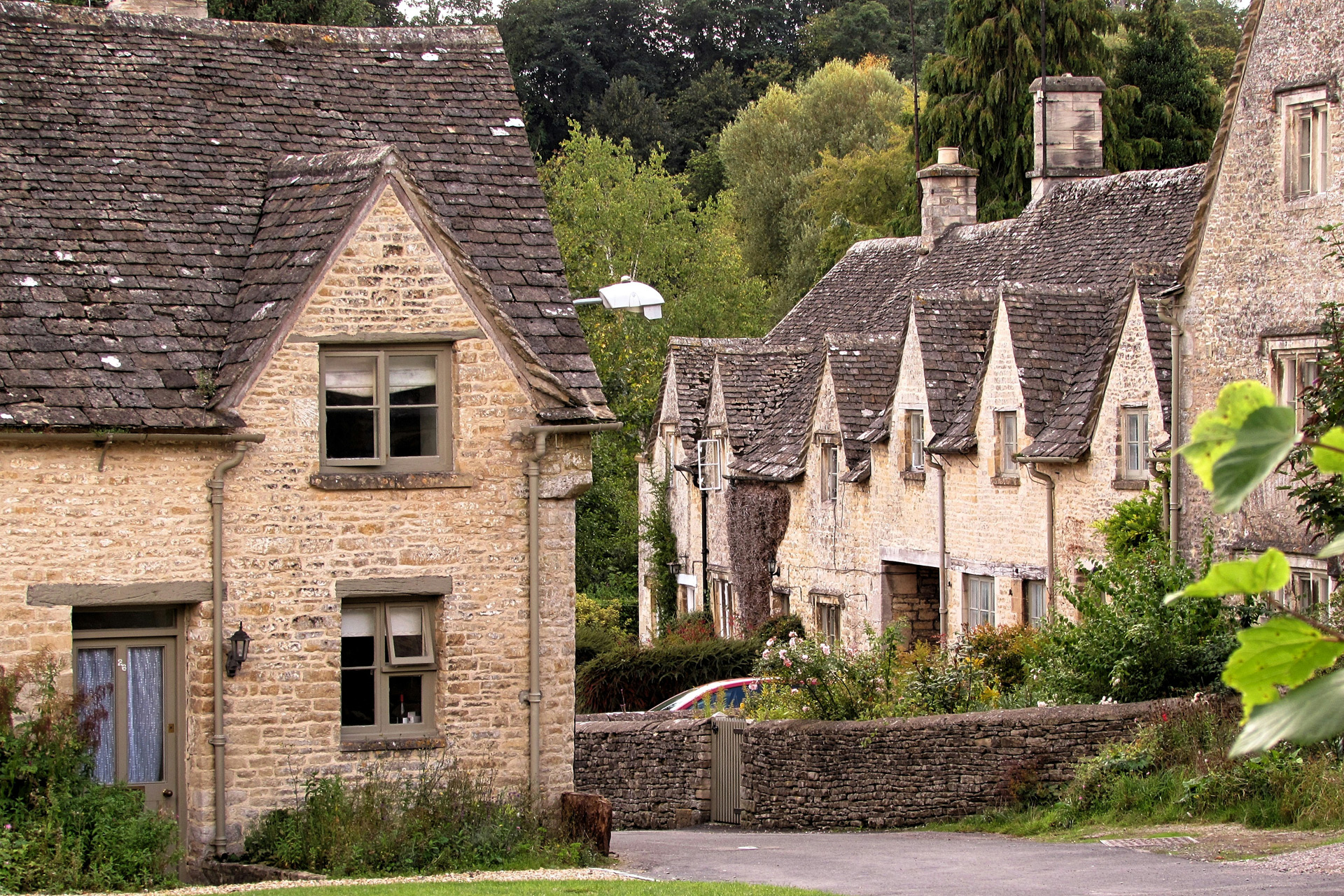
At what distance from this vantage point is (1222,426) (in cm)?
174

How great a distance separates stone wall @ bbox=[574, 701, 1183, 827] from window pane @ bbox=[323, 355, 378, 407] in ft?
22.5

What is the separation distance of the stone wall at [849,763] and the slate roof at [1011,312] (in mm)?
6604

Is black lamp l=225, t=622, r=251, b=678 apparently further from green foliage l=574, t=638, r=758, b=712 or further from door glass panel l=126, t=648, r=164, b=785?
green foliage l=574, t=638, r=758, b=712

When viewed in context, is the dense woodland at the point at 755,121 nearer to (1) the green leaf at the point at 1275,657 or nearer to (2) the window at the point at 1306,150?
(2) the window at the point at 1306,150

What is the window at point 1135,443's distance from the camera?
24.0 m

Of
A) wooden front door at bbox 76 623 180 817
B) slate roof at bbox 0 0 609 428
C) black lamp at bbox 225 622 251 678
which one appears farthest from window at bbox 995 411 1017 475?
wooden front door at bbox 76 623 180 817

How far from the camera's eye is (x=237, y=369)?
1625cm

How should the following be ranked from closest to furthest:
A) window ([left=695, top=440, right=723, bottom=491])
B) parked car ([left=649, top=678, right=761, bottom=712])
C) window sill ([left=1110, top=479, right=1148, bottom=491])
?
window sill ([left=1110, top=479, right=1148, bottom=491]) < parked car ([left=649, top=678, right=761, bottom=712]) < window ([left=695, top=440, right=723, bottom=491])

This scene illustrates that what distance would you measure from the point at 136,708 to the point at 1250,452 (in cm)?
1573

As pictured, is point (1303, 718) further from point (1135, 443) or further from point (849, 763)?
point (1135, 443)

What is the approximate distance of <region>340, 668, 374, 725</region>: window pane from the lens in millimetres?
16875

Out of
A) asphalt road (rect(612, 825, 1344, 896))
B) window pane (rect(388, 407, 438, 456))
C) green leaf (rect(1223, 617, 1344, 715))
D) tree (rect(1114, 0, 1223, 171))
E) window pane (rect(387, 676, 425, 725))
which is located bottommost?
asphalt road (rect(612, 825, 1344, 896))

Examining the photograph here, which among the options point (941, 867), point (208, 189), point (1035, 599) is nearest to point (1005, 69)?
point (1035, 599)

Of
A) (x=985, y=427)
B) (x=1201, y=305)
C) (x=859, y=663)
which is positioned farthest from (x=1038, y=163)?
(x=859, y=663)
